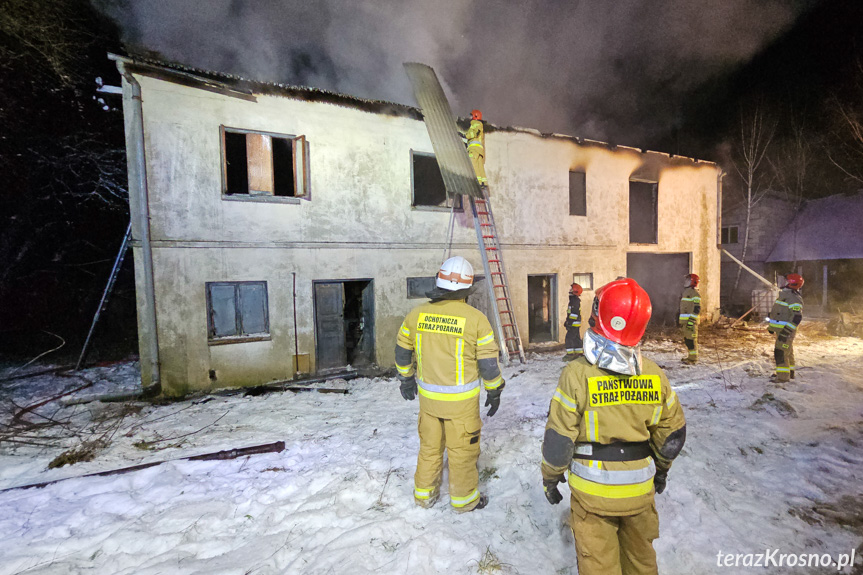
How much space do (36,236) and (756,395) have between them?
1888 centimetres

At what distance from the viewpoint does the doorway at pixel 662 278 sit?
1307 centimetres

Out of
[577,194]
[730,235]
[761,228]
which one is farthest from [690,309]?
[761,228]

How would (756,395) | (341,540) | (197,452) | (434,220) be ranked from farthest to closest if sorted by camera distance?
1. (434,220)
2. (756,395)
3. (197,452)
4. (341,540)

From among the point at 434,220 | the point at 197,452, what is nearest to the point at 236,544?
the point at 197,452

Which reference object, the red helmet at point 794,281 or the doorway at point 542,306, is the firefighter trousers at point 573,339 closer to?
the doorway at point 542,306

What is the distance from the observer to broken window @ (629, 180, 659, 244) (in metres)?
12.2

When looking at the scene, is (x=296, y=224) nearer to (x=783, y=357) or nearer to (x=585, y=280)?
(x=585, y=280)

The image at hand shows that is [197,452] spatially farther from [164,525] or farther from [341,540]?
[341,540]

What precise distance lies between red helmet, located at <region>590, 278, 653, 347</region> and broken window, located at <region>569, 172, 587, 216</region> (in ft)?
31.9

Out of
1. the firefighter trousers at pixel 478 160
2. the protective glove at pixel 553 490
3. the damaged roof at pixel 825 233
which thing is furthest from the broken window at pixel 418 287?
the damaged roof at pixel 825 233

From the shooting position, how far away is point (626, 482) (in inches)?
75.4

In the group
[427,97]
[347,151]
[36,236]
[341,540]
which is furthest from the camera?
[36,236]

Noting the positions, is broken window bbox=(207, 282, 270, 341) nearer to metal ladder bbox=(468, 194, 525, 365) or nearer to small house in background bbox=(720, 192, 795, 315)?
metal ladder bbox=(468, 194, 525, 365)

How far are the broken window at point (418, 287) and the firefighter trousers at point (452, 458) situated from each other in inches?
212
